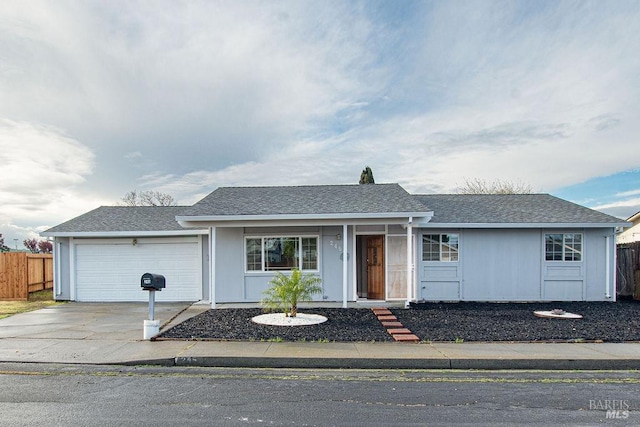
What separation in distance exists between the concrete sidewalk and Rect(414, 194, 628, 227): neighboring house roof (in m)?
5.94

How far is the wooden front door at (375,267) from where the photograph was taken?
510 inches

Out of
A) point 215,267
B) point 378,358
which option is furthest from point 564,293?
point 215,267

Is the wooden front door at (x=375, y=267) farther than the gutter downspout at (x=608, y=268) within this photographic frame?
No

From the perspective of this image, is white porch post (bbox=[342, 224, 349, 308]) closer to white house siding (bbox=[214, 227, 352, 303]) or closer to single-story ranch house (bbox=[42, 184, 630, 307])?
single-story ranch house (bbox=[42, 184, 630, 307])

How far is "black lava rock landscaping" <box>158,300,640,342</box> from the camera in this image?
7.94 metres

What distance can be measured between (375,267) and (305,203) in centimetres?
317

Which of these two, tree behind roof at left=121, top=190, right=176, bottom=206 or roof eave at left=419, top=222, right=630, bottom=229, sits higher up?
tree behind roof at left=121, top=190, right=176, bottom=206

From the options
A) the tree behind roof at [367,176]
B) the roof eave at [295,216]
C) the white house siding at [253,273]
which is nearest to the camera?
the roof eave at [295,216]

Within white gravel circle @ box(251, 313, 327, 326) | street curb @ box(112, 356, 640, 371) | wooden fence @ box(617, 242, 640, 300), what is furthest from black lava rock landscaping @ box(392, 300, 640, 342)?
white gravel circle @ box(251, 313, 327, 326)

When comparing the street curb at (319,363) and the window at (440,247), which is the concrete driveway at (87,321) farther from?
the window at (440,247)

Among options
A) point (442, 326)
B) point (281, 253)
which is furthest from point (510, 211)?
point (281, 253)

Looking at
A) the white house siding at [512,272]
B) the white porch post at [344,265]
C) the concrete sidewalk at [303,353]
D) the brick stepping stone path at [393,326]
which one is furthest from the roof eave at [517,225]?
the concrete sidewalk at [303,353]

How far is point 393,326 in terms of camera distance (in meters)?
9.03

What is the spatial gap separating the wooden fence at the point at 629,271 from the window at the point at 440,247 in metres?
6.55
